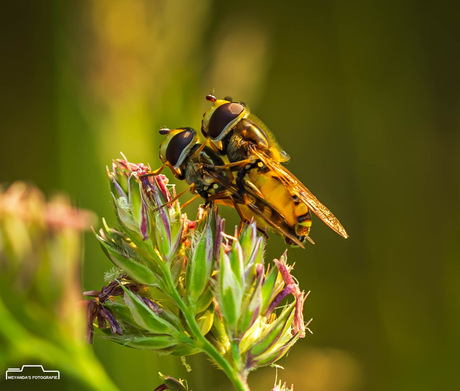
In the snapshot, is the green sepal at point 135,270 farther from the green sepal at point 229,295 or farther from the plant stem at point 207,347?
the green sepal at point 229,295

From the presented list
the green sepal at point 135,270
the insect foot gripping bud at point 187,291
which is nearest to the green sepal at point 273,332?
the insect foot gripping bud at point 187,291

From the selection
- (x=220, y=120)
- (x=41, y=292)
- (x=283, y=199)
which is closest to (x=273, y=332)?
(x=283, y=199)

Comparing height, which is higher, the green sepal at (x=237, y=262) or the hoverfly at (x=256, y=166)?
the hoverfly at (x=256, y=166)

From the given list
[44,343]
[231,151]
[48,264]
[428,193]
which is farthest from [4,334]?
[428,193]

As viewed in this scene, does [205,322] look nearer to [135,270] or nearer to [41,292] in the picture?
[135,270]

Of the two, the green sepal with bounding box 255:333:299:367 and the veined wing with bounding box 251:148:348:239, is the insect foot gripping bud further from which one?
the veined wing with bounding box 251:148:348:239

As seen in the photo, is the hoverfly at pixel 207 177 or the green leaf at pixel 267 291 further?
the hoverfly at pixel 207 177

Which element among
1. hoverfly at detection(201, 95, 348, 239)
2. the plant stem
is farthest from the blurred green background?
the plant stem
